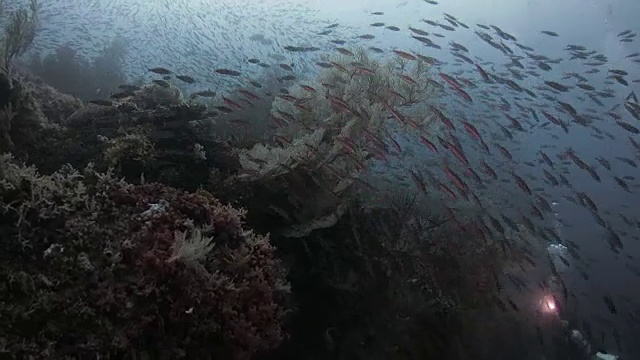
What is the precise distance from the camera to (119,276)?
10.9 ft

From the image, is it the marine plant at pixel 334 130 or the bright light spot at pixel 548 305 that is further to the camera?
the bright light spot at pixel 548 305

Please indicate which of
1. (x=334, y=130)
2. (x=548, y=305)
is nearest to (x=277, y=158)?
(x=334, y=130)

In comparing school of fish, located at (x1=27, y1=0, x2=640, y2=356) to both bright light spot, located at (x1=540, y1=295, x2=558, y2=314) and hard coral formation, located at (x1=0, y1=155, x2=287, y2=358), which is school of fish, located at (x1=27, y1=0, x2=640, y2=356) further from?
hard coral formation, located at (x1=0, y1=155, x2=287, y2=358)

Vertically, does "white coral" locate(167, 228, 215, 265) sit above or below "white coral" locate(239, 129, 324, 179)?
above

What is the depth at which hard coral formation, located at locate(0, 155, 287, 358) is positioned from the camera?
2.90m

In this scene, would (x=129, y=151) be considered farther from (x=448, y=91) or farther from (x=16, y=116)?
(x=448, y=91)

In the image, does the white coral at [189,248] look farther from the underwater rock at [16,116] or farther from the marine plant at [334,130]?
the underwater rock at [16,116]

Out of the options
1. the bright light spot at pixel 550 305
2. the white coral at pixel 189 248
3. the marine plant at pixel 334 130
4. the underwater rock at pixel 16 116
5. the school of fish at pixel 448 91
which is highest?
the white coral at pixel 189 248

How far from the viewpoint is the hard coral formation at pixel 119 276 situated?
2.90m

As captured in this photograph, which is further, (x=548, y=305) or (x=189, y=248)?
(x=548, y=305)

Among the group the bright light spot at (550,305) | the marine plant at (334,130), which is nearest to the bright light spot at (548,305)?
the bright light spot at (550,305)

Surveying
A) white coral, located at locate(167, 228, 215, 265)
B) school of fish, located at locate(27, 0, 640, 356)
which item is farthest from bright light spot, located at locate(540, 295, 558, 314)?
white coral, located at locate(167, 228, 215, 265)

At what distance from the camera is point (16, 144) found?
18.9 feet

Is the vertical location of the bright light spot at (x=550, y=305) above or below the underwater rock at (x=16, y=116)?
below
